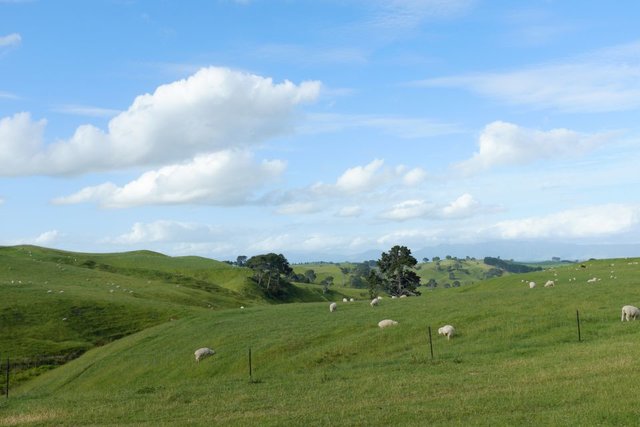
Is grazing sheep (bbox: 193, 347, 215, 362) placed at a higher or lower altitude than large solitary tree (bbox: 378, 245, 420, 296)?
lower

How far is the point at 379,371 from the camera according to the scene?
32.3 m

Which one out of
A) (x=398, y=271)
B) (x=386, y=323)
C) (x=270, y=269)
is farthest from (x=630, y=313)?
(x=270, y=269)

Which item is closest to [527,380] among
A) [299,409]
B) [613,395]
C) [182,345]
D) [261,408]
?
[613,395]

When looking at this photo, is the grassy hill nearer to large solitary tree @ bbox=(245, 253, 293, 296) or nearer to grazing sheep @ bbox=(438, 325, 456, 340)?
grazing sheep @ bbox=(438, 325, 456, 340)

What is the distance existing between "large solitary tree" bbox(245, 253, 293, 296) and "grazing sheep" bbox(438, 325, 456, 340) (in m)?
131

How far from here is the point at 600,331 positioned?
3694 centimetres

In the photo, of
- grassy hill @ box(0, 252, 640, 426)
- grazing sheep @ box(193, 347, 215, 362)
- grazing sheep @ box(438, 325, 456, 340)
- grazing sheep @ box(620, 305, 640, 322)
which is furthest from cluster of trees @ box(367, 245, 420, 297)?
grazing sheep @ box(620, 305, 640, 322)

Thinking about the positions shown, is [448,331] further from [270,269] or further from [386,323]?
[270,269]

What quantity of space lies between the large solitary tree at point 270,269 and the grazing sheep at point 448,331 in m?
131

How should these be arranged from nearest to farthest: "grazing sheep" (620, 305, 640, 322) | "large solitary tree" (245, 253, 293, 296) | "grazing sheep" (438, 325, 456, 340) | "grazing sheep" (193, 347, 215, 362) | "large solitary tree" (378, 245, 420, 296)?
"grazing sheep" (620, 305, 640, 322)
"grazing sheep" (438, 325, 456, 340)
"grazing sheep" (193, 347, 215, 362)
"large solitary tree" (378, 245, 420, 296)
"large solitary tree" (245, 253, 293, 296)

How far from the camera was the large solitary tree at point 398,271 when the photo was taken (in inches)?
4808

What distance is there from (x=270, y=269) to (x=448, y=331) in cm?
13396

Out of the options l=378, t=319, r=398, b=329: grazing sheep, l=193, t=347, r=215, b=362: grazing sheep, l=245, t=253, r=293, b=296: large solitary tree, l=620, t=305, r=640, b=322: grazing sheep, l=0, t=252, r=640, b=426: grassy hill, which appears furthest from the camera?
l=245, t=253, r=293, b=296: large solitary tree

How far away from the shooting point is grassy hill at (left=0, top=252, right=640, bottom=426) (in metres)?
21.8
